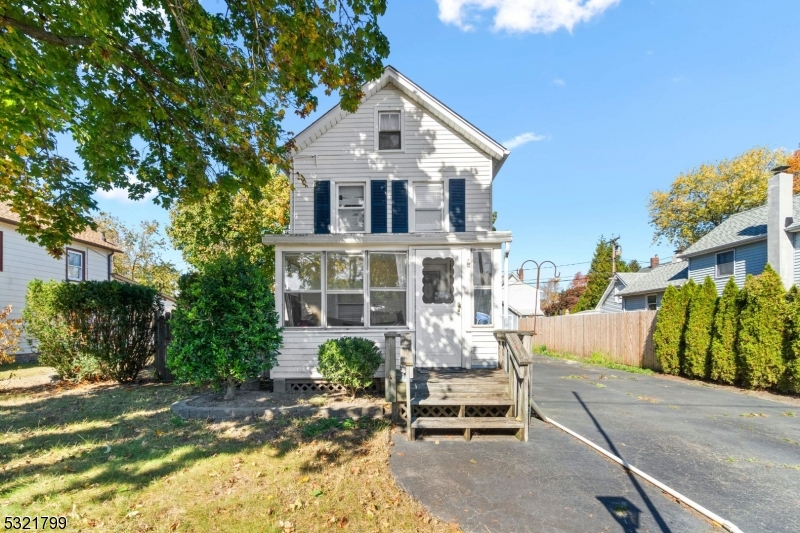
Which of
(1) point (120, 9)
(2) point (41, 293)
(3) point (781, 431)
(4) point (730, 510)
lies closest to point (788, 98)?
(3) point (781, 431)

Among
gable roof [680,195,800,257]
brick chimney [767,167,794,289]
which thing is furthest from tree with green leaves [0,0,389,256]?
gable roof [680,195,800,257]

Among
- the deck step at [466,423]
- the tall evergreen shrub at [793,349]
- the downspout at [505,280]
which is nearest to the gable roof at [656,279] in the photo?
the tall evergreen shrub at [793,349]

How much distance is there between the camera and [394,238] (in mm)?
8172

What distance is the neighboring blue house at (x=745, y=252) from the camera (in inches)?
554

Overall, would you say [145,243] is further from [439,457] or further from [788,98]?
[788,98]

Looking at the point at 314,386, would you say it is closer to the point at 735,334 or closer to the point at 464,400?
the point at 464,400

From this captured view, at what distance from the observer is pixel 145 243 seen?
1319 inches

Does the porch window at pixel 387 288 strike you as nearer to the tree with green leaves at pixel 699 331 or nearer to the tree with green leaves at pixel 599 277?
the tree with green leaves at pixel 699 331

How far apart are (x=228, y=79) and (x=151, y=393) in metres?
6.59

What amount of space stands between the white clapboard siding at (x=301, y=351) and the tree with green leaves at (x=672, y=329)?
1014 centimetres

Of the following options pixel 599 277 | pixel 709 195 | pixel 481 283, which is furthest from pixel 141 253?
pixel 709 195

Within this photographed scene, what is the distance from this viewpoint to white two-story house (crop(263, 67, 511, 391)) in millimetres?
8156

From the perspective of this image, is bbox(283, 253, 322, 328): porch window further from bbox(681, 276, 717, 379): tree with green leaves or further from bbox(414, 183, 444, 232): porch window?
bbox(681, 276, 717, 379): tree with green leaves

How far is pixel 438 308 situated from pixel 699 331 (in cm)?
868
